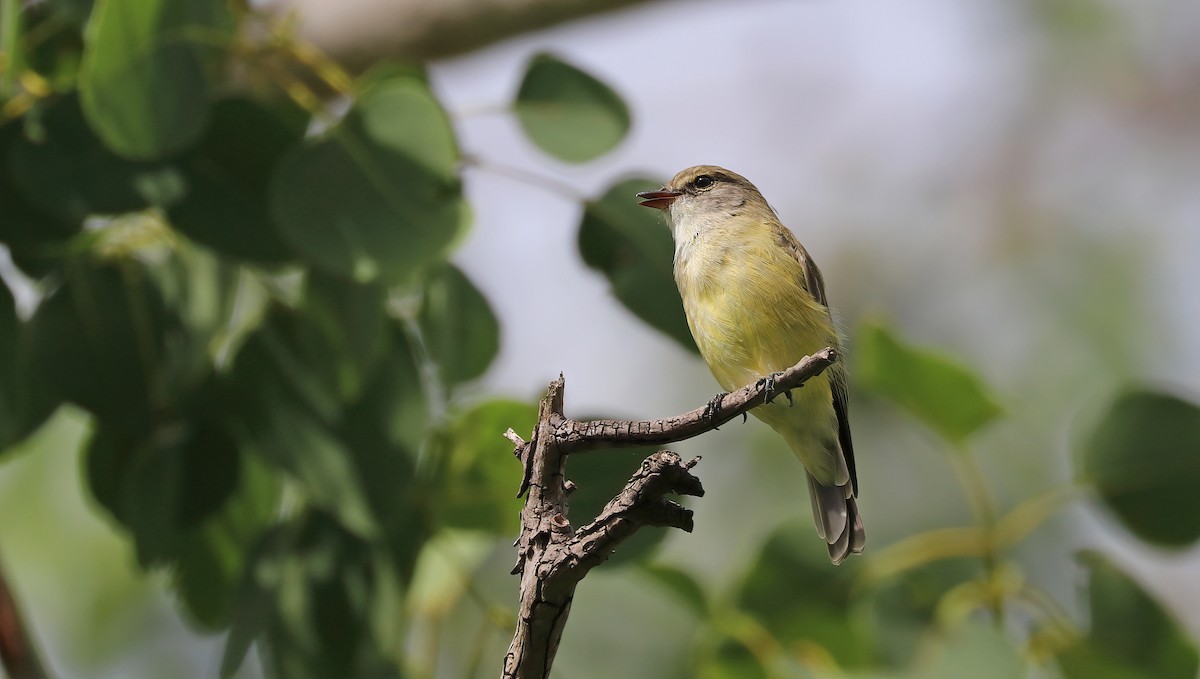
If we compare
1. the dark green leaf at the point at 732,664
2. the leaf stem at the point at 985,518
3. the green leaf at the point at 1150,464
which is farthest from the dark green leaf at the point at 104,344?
the green leaf at the point at 1150,464

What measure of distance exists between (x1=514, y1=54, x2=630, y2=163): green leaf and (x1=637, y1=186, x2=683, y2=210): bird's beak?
193 millimetres

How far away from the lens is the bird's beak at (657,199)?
2446 mm

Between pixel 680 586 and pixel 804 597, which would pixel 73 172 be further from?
pixel 804 597

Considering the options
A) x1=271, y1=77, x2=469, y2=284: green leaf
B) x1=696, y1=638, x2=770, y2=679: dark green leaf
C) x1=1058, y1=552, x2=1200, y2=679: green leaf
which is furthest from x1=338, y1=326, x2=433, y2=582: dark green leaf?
x1=1058, y1=552, x2=1200, y2=679: green leaf

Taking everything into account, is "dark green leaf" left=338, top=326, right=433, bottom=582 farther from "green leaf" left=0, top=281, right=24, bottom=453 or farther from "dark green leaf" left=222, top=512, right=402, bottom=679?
"green leaf" left=0, top=281, right=24, bottom=453

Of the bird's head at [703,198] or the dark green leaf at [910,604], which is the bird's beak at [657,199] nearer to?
the bird's head at [703,198]

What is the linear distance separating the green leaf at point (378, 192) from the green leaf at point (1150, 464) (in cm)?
156

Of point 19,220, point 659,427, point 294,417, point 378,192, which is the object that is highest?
point 659,427

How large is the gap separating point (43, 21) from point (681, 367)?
5188mm

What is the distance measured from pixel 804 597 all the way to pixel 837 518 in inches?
19.0

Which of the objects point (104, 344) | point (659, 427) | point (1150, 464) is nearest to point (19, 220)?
point (104, 344)

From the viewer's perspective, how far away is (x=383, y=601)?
2680mm

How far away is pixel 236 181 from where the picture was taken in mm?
2537

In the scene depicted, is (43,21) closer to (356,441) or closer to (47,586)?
(356,441)
